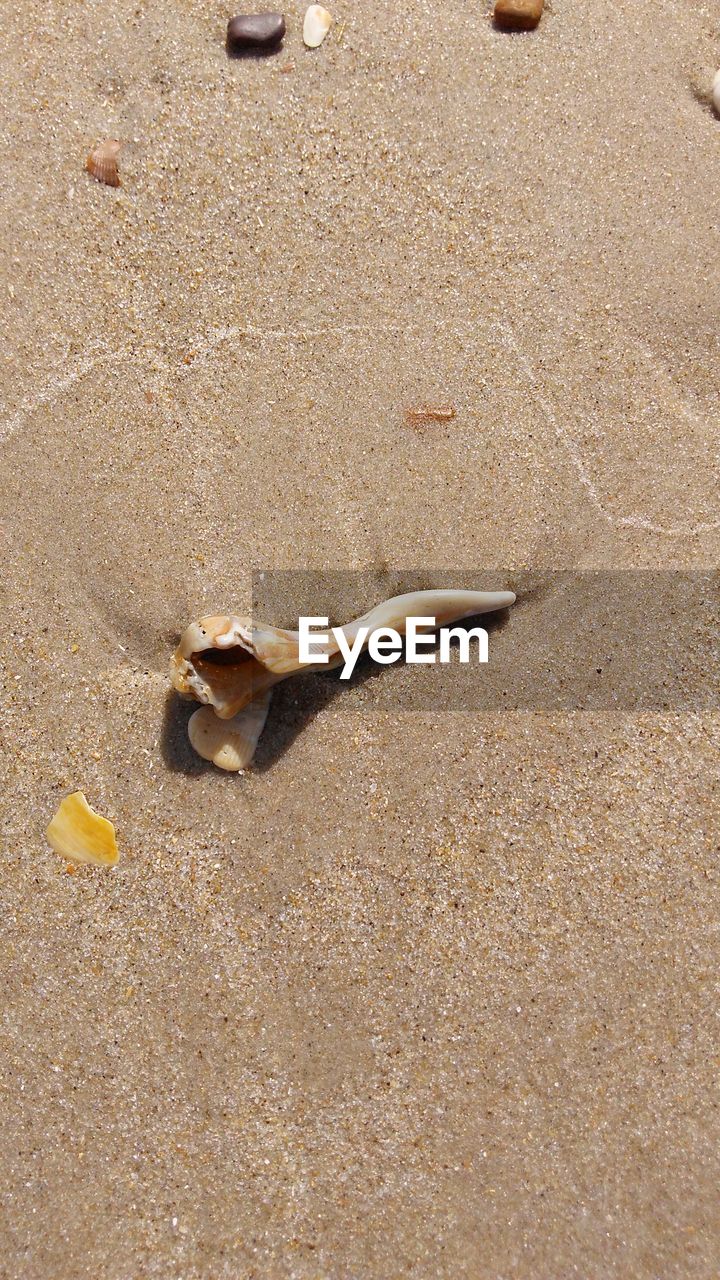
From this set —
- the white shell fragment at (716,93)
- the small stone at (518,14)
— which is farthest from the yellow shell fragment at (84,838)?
the white shell fragment at (716,93)

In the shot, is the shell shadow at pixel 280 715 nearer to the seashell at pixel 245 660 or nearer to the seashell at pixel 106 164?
the seashell at pixel 245 660

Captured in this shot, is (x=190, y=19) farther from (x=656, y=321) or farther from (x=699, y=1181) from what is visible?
(x=699, y=1181)

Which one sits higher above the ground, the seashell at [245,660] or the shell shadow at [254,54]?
the shell shadow at [254,54]

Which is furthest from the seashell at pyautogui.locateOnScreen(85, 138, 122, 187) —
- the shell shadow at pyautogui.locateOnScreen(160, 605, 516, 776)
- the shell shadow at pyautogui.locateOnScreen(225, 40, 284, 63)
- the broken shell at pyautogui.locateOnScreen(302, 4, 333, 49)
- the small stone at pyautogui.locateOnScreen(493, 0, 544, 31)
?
the shell shadow at pyautogui.locateOnScreen(160, 605, 516, 776)

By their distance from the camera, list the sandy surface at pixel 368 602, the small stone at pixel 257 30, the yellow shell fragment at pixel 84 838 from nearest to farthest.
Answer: the sandy surface at pixel 368 602, the yellow shell fragment at pixel 84 838, the small stone at pixel 257 30

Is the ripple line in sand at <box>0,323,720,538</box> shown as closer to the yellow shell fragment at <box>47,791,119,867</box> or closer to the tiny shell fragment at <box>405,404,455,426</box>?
the tiny shell fragment at <box>405,404,455,426</box>

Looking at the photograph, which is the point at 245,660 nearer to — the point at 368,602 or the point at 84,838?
the point at 368,602
